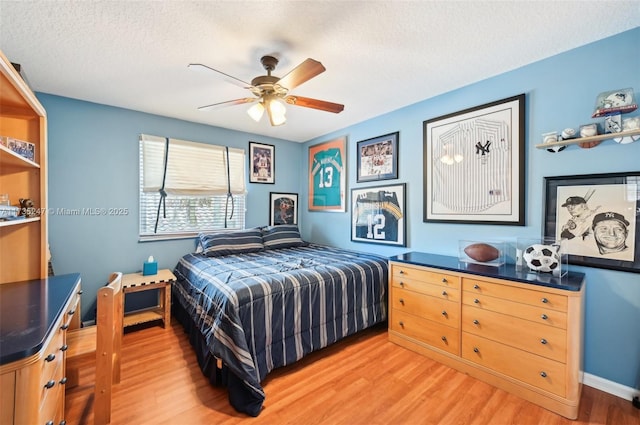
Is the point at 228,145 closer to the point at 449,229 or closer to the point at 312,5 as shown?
the point at 312,5

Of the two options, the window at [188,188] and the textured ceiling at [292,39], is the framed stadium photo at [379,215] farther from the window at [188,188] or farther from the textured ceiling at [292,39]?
the window at [188,188]

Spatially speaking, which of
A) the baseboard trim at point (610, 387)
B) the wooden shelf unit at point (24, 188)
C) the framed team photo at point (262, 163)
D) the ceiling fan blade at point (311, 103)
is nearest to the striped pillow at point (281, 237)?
the framed team photo at point (262, 163)

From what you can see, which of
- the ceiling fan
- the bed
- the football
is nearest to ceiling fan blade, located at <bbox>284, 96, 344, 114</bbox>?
the ceiling fan

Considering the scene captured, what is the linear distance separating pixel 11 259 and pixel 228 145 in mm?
2591

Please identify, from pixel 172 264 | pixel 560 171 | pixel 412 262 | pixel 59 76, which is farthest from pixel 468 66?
pixel 172 264

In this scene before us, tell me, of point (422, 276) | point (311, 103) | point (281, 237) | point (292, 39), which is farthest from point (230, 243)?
point (292, 39)

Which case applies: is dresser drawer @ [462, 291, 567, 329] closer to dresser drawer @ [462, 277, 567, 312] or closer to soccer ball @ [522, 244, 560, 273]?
dresser drawer @ [462, 277, 567, 312]

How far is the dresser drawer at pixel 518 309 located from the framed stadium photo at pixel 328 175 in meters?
2.13

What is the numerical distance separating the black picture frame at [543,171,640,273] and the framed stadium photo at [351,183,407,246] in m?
1.33

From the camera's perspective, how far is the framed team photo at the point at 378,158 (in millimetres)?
3238

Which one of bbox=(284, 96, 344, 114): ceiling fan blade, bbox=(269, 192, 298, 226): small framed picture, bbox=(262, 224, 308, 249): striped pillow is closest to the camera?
bbox=(284, 96, 344, 114): ceiling fan blade

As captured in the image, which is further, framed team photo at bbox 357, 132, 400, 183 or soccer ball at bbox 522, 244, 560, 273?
framed team photo at bbox 357, 132, 400, 183

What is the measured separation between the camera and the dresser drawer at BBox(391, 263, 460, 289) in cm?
221

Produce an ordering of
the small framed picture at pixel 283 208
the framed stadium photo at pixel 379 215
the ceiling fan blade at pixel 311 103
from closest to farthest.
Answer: the ceiling fan blade at pixel 311 103
the framed stadium photo at pixel 379 215
the small framed picture at pixel 283 208
